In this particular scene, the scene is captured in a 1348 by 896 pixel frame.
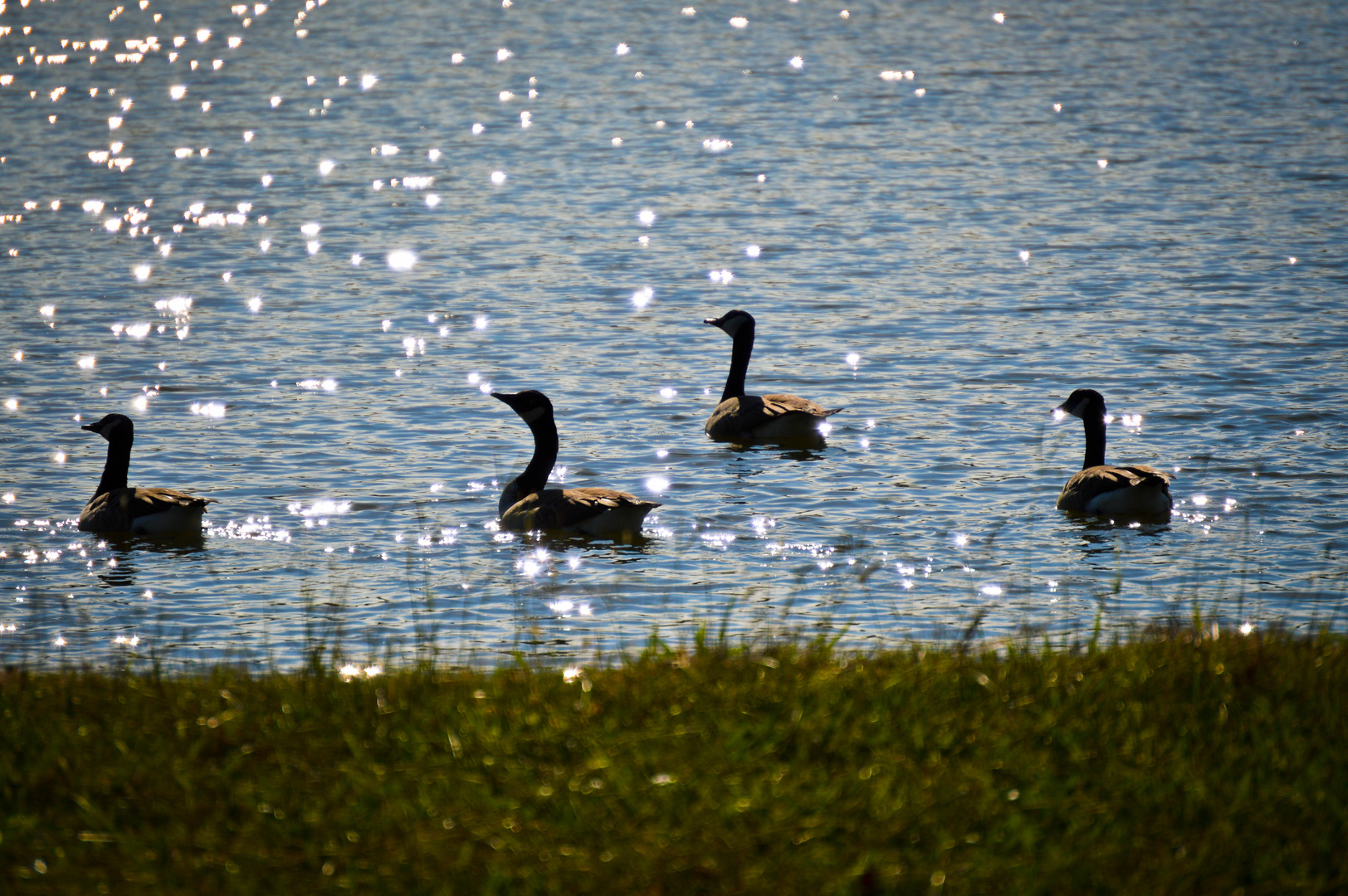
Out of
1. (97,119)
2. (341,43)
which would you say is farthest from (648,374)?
(341,43)

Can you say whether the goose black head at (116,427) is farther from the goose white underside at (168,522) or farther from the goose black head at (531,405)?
the goose black head at (531,405)

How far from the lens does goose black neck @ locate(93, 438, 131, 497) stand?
47.9 feet

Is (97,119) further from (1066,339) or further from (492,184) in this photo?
(1066,339)

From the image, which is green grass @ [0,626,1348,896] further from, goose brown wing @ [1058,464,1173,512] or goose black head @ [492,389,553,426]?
goose black head @ [492,389,553,426]

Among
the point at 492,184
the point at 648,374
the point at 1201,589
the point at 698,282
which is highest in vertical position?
the point at 492,184

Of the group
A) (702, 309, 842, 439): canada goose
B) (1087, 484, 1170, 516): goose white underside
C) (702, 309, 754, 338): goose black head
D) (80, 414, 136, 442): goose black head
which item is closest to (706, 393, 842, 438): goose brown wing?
(702, 309, 842, 439): canada goose

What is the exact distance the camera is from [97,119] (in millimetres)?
41281

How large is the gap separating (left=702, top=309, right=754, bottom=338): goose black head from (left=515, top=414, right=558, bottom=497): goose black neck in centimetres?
449

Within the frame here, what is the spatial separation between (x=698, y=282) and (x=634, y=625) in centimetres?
1512

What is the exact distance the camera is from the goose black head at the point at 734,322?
18938 millimetres

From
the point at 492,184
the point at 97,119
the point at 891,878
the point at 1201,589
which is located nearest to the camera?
the point at 891,878

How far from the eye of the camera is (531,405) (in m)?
14.8

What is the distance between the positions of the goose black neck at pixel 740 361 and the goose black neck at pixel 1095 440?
451 cm

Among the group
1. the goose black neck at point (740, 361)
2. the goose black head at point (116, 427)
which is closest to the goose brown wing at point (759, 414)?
the goose black neck at point (740, 361)
